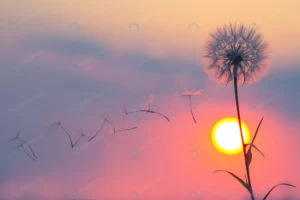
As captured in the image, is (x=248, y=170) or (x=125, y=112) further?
(x=125, y=112)

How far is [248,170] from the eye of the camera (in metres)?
3.33

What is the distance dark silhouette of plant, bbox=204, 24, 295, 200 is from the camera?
4.39 m

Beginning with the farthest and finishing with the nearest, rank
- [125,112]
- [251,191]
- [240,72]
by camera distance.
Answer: [240,72] < [125,112] < [251,191]

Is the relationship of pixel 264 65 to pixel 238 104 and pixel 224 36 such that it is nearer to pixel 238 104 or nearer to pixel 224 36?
pixel 224 36

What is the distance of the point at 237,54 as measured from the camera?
4.43 meters

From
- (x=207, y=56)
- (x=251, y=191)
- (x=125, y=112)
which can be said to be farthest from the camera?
(x=207, y=56)

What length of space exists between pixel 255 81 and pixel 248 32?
0.76m

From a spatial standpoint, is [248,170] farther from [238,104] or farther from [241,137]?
[238,104]

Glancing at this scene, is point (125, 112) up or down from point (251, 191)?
up

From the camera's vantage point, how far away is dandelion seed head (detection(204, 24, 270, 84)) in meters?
4.40

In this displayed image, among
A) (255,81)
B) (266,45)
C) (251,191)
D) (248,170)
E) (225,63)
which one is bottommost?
(251,191)

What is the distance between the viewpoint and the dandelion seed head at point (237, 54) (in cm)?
440

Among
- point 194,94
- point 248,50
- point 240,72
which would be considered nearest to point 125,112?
point 194,94

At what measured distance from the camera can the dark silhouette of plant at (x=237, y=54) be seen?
4.39 metres
